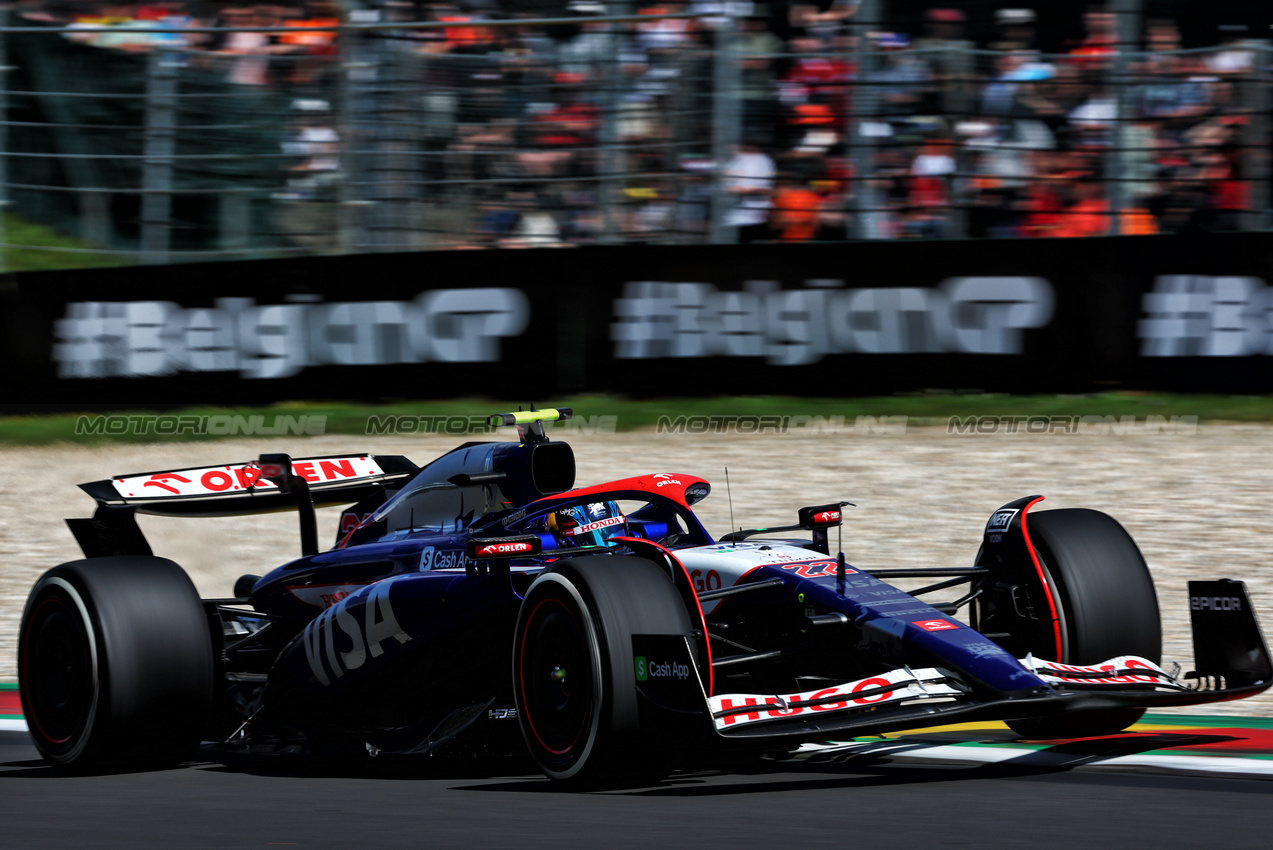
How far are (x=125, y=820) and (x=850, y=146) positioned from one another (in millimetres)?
7684

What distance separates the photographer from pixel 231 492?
7594mm

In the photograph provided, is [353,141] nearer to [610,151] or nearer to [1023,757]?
[610,151]

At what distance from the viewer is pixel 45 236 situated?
44.4 feet

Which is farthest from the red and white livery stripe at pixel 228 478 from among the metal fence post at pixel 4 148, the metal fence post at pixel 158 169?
the metal fence post at pixel 4 148

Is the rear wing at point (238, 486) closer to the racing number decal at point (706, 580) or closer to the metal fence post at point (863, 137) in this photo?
the racing number decal at point (706, 580)

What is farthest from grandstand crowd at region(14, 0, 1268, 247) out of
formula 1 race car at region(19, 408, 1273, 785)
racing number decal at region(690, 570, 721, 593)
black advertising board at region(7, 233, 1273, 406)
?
racing number decal at region(690, 570, 721, 593)

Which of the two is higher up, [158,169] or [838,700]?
[158,169]

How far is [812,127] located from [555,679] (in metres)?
7.00

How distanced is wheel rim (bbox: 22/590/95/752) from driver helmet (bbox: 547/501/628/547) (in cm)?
177

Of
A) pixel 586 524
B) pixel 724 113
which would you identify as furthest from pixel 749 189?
pixel 586 524

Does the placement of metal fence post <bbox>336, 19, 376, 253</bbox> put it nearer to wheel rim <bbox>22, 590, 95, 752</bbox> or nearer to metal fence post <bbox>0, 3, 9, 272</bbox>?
metal fence post <bbox>0, 3, 9, 272</bbox>

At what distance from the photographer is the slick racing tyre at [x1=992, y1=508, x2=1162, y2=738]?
584 centimetres

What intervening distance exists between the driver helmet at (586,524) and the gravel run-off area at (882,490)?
3.69 metres

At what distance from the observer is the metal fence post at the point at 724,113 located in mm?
11766
